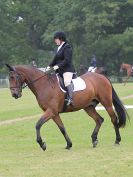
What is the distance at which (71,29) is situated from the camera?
78.9m

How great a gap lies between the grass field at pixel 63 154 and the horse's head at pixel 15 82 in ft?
4.43

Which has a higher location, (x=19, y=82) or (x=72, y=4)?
(x=19, y=82)

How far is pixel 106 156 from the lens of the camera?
13023mm

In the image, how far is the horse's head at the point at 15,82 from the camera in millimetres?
14785

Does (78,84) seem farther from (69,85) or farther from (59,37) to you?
(59,37)

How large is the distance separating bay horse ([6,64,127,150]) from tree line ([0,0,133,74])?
61.2 meters

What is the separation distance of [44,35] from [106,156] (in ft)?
229

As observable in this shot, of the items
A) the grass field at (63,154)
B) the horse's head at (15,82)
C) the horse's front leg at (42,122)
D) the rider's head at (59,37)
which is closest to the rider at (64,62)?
the rider's head at (59,37)

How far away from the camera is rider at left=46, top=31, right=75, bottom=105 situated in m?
Answer: 15.2

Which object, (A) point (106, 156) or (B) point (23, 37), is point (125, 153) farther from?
(B) point (23, 37)

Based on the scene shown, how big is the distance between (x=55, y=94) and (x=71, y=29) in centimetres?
6427

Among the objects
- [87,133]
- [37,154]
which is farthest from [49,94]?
[87,133]

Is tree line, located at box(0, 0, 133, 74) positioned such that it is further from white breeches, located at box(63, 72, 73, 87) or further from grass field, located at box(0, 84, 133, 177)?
white breeches, located at box(63, 72, 73, 87)

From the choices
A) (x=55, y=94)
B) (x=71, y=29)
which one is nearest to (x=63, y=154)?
(x=55, y=94)
